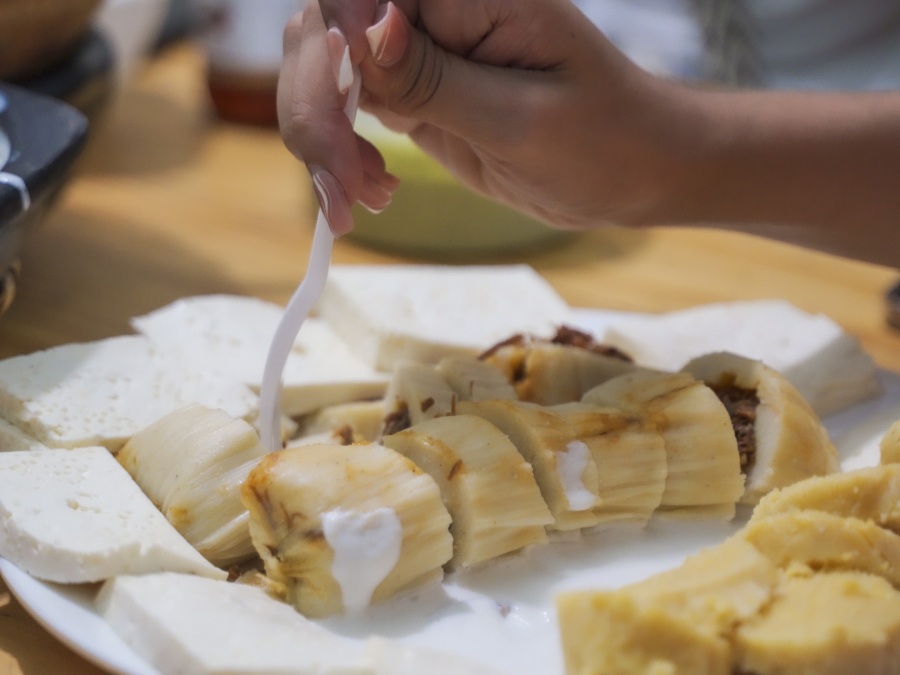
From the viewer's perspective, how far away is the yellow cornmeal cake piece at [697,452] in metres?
1.05

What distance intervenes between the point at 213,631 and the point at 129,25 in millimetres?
1838

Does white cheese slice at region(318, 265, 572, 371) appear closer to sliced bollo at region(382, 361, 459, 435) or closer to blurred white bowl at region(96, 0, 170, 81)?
sliced bollo at region(382, 361, 459, 435)

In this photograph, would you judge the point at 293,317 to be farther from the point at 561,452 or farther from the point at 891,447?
the point at 891,447

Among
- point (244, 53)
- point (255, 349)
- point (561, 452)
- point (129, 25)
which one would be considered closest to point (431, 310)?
point (255, 349)

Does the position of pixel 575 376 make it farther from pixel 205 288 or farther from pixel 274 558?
pixel 205 288

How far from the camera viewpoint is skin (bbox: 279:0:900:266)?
1035mm

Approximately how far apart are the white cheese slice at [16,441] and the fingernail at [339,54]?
505mm

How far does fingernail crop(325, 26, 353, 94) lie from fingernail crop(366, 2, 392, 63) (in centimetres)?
3

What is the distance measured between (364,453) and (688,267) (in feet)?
4.09

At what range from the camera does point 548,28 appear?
1061 mm

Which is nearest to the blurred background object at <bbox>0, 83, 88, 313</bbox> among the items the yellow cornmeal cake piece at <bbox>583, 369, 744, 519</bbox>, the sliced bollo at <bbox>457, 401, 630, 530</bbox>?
the sliced bollo at <bbox>457, 401, 630, 530</bbox>

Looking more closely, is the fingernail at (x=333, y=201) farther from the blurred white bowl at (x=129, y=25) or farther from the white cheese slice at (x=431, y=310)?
the blurred white bowl at (x=129, y=25)

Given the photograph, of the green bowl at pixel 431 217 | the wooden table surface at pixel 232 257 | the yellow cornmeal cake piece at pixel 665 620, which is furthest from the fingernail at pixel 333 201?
the green bowl at pixel 431 217

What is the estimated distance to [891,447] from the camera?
40.5 inches
